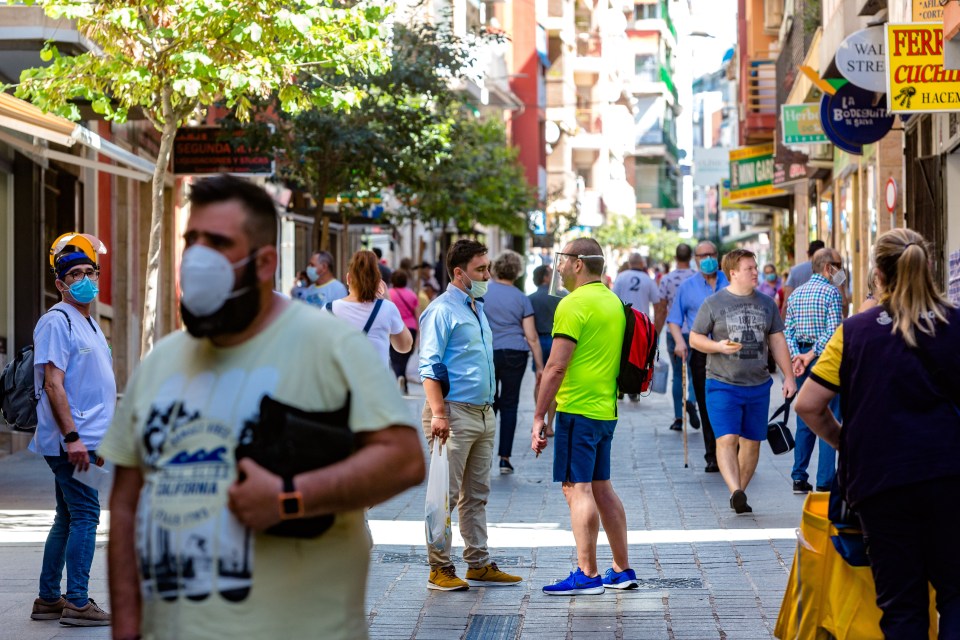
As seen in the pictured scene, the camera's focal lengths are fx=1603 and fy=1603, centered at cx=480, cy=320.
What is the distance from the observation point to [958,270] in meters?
8.23

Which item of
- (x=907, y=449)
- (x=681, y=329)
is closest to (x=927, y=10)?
(x=681, y=329)

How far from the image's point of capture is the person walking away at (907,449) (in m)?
4.96

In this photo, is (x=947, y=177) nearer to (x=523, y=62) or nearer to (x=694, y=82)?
(x=523, y=62)

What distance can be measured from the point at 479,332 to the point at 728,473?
306 centimetres

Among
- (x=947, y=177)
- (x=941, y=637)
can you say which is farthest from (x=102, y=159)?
(x=941, y=637)

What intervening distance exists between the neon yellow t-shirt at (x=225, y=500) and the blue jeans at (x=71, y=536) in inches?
164

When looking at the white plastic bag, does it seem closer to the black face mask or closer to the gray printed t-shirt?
the gray printed t-shirt

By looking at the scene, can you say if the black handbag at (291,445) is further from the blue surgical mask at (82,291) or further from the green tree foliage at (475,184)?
the green tree foliage at (475,184)

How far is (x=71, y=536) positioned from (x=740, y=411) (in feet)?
17.1

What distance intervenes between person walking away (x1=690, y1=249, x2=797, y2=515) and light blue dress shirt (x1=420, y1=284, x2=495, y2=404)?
281cm

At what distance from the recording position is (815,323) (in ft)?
38.1

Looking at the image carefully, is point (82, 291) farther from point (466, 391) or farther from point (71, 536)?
point (466, 391)

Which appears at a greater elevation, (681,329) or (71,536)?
(681,329)

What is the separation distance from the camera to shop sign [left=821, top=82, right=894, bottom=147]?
19.4 metres
